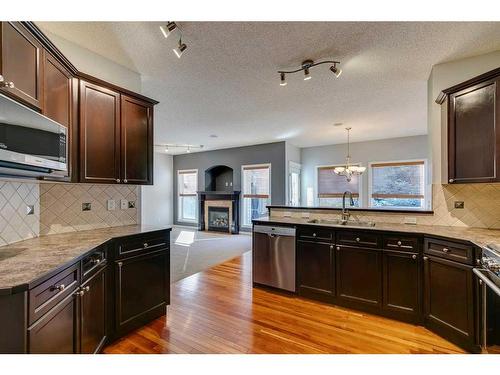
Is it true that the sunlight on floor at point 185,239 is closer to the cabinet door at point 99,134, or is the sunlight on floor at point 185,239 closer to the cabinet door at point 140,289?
the cabinet door at point 140,289

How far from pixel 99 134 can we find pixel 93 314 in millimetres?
1587

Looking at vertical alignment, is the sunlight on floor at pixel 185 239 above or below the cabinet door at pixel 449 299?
below

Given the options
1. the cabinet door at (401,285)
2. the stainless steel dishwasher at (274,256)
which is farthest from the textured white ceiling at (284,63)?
the cabinet door at (401,285)

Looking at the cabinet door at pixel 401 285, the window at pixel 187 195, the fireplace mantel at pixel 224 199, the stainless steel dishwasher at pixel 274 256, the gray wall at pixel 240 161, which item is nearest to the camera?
the cabinet door at pixel 401 285

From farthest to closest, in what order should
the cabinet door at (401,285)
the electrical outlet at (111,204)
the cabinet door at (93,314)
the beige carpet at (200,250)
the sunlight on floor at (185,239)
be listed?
the sunlight on floor at (185,239)
the beige carpet at (200,250)
the electrical outlet at (111,204)
the cabinet door at (401,285)
the cabinet door at (93,314)

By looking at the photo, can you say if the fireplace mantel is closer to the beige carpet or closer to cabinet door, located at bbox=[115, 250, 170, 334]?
the beige carpet

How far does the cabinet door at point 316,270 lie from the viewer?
2715mm

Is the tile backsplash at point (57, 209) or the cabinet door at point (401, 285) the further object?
the cabinet door at point (401, 285)

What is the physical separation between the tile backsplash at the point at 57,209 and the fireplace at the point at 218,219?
496cm

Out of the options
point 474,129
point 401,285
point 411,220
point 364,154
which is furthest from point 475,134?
point 364,154

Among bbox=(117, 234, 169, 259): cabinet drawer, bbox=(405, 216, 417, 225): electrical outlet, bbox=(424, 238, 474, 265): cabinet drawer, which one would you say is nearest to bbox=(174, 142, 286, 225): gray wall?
bbox=(405, 216, 417, 225): electrical outlet
